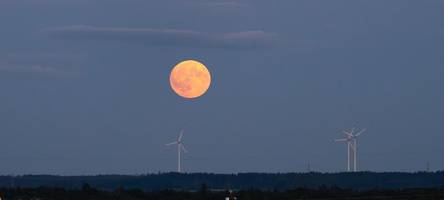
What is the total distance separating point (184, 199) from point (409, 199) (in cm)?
1558

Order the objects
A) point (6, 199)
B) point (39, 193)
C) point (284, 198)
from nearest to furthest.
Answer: point (6, 199)
point (284, 198)
point (39, 193)

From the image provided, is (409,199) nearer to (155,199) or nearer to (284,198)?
(284,198)

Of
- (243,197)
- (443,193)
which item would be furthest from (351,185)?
(243,197)

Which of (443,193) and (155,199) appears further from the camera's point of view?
(443,193)

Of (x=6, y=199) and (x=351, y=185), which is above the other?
Result: (x=351, y=185)

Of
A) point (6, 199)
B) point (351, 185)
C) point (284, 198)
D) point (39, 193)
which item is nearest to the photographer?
point (6, 199)

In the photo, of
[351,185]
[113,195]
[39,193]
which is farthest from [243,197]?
[351,185]

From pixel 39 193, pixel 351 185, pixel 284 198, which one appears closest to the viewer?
pixel 284 198

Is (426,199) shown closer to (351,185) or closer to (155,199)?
(155,199)

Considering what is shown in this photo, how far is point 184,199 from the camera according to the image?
95.6m

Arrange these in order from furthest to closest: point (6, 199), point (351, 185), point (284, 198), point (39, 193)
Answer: point (351, 185), point (39, 193), point (284, 198), point (6, 199)

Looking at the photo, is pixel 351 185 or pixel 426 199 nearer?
pixel 426 199

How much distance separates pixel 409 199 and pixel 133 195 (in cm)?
2095

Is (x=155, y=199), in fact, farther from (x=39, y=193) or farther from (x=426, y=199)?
(x=426, y=199)
